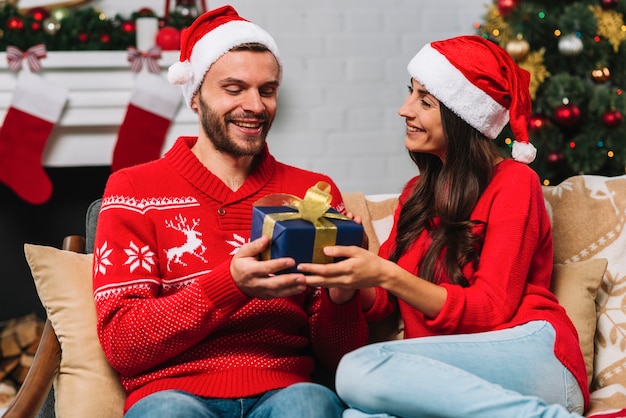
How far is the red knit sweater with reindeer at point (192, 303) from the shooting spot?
164cm

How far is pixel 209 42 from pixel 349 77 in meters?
1.79

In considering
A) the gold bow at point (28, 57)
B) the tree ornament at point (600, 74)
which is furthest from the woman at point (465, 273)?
the gold bow at point (28, 57)

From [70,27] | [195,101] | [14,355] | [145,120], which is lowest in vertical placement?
[14,355]

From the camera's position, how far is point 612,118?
3.24m

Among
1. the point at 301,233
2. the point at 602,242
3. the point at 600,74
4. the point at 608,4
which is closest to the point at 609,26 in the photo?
the point at 608,4

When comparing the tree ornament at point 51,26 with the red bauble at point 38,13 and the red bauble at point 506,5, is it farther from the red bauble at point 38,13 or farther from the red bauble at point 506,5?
the red bauble at point 506,5

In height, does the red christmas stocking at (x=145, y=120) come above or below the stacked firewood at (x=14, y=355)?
above

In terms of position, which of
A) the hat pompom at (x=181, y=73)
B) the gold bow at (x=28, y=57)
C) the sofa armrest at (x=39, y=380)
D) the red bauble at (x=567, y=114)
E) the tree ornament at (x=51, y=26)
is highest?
the tree ornament at (x=51, y=26)

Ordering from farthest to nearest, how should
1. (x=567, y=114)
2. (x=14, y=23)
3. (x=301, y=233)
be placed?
1. (x=567, y=114)
2. (x=14, y=23)
3. (x=301, y=233)

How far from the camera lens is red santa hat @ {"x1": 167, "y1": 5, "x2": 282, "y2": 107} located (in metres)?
1.91

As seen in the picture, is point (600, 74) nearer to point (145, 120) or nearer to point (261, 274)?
point (145, 120)

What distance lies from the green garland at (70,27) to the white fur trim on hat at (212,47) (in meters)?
1.37

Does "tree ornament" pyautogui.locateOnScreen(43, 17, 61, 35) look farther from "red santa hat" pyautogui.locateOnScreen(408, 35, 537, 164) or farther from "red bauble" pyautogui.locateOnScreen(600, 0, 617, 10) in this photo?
"red bauble" pyautogui.locateOnScreen(600, 0, 617, 10)

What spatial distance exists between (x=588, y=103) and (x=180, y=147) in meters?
1.97
